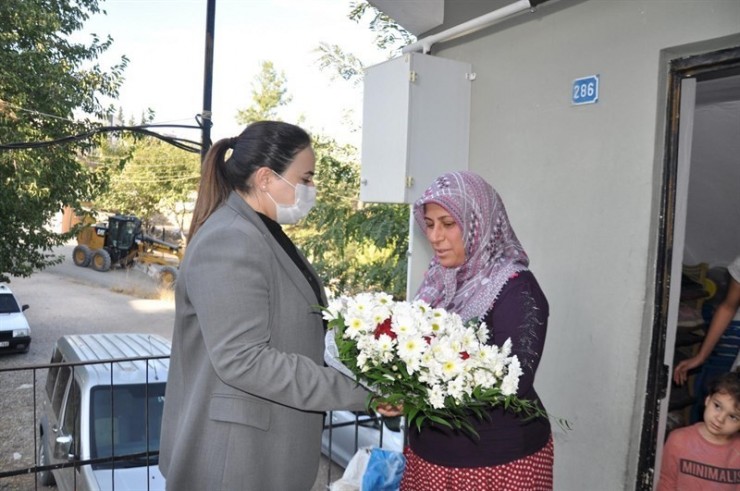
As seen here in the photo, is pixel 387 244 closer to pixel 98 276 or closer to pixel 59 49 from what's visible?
pixel 59 49

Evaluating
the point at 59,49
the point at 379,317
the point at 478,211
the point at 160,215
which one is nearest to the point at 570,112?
the point at 478,211

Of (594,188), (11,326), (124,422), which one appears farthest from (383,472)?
(11,326)

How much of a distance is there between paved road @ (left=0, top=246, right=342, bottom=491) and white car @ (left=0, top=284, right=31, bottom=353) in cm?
42

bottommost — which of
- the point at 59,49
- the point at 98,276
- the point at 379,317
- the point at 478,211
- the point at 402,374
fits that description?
the point at 98,276

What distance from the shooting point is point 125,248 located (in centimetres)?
2498

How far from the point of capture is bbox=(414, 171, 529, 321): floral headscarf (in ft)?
6.12

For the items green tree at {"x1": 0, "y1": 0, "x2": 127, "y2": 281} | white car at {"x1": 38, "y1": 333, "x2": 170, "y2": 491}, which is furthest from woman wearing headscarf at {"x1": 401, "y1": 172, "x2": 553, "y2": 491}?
green tree at {"x1": 0, "y1": 0, "x2": 127, "y2": 281}

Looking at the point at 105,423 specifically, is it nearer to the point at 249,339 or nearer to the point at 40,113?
the point at 249,339

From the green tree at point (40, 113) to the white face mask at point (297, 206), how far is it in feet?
30.1

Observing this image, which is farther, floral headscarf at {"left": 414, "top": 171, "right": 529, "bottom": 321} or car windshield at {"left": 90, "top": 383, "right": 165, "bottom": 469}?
car windshield at {"left": 90, "top": 383, "right": 165, "bottom": 469}

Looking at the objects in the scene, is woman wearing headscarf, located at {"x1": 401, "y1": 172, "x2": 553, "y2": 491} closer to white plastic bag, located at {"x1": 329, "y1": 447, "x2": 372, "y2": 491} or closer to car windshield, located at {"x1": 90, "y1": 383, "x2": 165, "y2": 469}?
white plastic bag, located at {"x1": 329, "y1": 447, "x2": 372, "y2": 491}

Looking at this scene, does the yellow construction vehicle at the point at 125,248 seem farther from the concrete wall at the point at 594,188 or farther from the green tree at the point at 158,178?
the concrete wall at the point at 594,188

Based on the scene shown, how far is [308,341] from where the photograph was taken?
1.78 meters

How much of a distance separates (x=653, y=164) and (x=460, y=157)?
1.23 m
